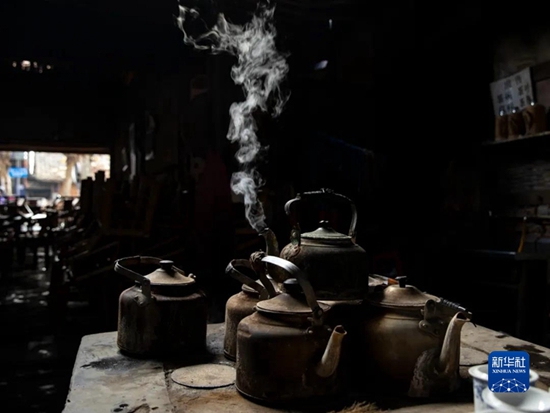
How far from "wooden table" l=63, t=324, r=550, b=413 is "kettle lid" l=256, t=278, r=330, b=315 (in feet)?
1.44

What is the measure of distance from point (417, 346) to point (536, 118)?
4.58m

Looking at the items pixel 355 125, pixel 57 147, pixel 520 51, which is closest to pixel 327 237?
pixel 355 125

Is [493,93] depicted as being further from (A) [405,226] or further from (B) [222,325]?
(B) [222,325]

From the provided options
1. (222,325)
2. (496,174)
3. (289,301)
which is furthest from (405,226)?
(289,301)

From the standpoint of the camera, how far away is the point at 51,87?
39.1ft

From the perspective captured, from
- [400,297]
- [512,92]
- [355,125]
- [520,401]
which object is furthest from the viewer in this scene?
[355,125]

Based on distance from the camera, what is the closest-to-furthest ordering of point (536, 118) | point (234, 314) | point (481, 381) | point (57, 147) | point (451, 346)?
point (481, 381), point (451, 346), point (234, 314), point (536, 118), point (57, 147)

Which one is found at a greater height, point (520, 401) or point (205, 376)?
point (520, 401)

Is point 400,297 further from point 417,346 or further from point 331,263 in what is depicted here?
point 331,263

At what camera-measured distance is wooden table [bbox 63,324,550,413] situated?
214 cm

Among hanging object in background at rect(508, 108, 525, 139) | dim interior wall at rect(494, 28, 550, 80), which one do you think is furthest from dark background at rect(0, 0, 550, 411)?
hanging object in background at rect(508, 108, 525, 139)

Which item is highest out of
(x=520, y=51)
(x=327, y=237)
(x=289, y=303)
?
(x=520, y=51)

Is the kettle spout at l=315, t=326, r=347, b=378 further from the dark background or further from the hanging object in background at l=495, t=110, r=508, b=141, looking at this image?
the hanging object in background at l=495, t=110, r=508, b=141

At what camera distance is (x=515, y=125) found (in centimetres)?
595
